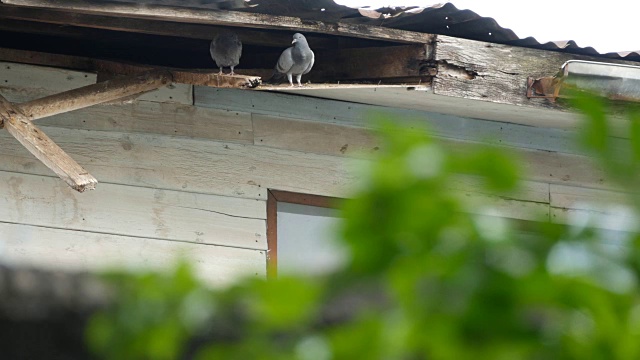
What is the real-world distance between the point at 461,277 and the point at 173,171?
12.3ft

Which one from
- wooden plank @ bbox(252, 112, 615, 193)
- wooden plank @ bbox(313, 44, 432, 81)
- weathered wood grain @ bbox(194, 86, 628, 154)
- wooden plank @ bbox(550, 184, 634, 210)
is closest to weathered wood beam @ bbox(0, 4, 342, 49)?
wooden plank @ bbox(313, 44, 432, 81)

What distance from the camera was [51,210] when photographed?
4160mm

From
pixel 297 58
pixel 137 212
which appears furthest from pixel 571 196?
pixel 137 212

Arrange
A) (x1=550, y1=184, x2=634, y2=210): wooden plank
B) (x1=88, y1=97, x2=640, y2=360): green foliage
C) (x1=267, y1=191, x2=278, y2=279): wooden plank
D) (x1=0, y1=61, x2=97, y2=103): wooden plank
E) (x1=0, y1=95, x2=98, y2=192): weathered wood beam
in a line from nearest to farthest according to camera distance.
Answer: (x1=88, y1=97, x2=640, y2=360): green foliage, (x1=0, y1=95, x2=98, y2=192): weathered wood beam, (x1=0, y1=61, x2=97, y2=103): wooden plank, (x1=267, y1=191, x2=278, y2=279): wooden plank, (x1=550, y1=184, x2=634, y2=210): wooden plank

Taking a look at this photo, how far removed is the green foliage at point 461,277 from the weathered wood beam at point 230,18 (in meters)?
2.88

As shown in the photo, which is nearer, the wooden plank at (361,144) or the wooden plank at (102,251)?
the wooden plank at (102,251)

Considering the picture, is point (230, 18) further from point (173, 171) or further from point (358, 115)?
point (358, 115)

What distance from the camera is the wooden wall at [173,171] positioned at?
414 centimetres

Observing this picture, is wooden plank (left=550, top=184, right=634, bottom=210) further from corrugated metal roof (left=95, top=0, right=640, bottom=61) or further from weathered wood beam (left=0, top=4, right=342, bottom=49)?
weathered wood beam (left=0, top=4, right=342, bottom=49)

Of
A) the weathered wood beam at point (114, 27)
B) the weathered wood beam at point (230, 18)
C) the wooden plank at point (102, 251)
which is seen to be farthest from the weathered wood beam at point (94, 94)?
the wooden plank at point (102, 251)

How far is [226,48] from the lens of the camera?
388 cm

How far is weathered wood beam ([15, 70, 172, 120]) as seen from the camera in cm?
365

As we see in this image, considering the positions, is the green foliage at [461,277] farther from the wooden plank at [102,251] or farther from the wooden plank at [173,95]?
the wooden plank at [173,95]

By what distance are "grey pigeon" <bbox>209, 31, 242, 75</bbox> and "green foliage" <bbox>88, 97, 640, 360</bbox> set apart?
3.18 m
